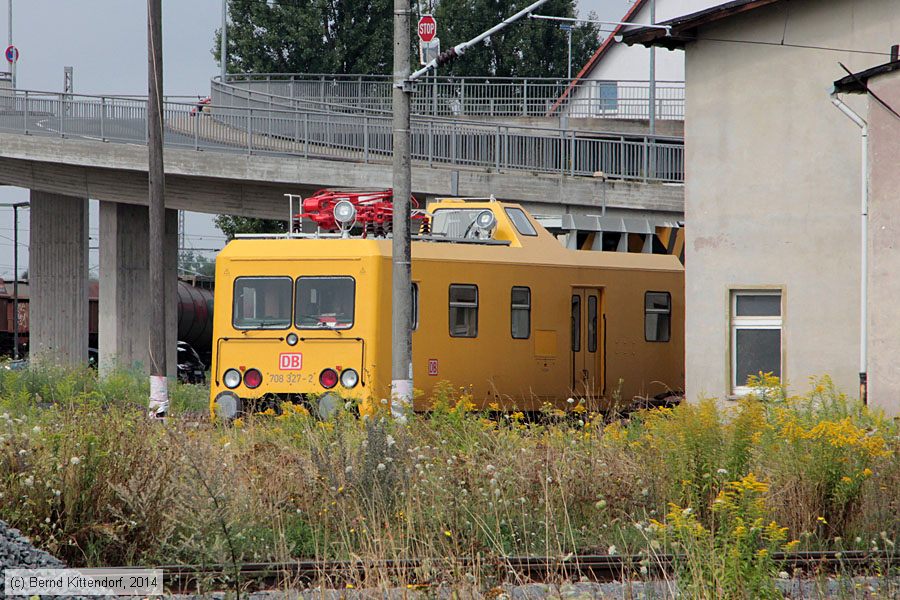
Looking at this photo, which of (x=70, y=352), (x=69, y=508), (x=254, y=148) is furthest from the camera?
(x=70, y=352)

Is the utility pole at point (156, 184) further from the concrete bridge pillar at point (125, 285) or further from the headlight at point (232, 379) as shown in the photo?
the concrete bridge pillar at point (125, 285)

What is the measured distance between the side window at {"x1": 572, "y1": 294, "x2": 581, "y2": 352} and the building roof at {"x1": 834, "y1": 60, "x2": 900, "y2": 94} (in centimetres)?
515

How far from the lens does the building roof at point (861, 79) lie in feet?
49.3

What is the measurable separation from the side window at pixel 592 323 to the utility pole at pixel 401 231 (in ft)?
14.4

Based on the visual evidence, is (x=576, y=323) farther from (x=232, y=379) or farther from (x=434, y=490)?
(x=434, y=490)

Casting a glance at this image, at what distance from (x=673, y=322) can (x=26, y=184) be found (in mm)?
19475

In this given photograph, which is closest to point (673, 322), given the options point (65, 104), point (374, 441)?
point (374, 441)

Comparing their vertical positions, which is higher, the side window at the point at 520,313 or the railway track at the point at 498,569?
the side window at the point at 520,313

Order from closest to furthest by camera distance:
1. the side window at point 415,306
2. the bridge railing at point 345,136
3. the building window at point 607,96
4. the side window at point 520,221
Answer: the side window at point 415,306 < the side window at point 520,221 < the bridge railing at point 345,136 < the building window at point 607,96

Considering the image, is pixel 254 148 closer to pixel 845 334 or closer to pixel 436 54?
pixel 436 54

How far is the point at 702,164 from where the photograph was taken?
61.0 ft

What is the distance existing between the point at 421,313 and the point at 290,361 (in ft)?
6.07

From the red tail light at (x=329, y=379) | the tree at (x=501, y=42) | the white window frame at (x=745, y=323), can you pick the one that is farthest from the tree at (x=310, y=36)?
the red tail light at (x=329, y=379)

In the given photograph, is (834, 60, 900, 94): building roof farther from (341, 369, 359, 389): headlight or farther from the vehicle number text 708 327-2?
the vehicle number text 708 327-2
